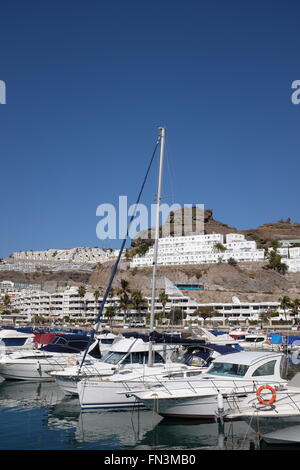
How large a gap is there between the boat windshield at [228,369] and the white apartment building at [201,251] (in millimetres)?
144803

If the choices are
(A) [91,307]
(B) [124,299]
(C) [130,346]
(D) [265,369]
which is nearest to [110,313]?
(B) [124,299]

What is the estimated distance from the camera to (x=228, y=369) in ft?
73.1

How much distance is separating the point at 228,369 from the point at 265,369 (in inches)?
65.6

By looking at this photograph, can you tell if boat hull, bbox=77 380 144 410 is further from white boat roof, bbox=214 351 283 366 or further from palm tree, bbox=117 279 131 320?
palm tree, bbox=117 279 131 320

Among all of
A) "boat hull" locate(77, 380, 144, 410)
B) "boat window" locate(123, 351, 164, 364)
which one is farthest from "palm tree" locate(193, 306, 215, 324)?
"boat hull" locate(77, 380, 144, 410)

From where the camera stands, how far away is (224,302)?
142m

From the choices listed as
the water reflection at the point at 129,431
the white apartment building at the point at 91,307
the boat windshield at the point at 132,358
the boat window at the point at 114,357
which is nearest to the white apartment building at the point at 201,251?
the white apartment building at the point at 91,307

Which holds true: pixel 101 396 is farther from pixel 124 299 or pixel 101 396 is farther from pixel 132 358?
pixel 124 299

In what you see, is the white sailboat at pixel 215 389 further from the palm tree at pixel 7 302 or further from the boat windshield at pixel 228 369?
the palm tree at pixel 7 302

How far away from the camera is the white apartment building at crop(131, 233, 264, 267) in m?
168

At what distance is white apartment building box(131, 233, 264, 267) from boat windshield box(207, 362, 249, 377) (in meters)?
145

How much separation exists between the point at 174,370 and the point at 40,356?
13984 mm
